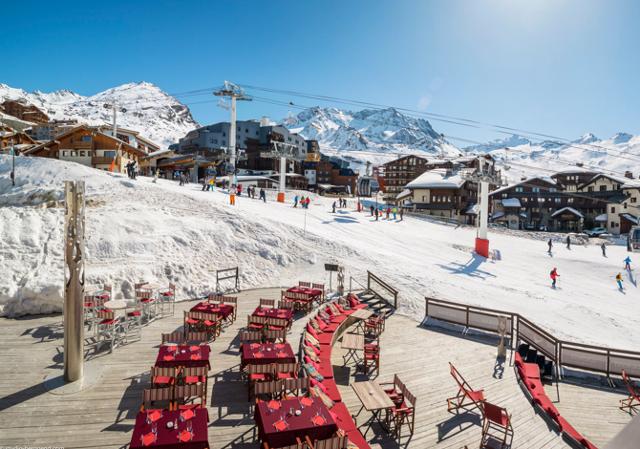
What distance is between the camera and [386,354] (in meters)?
12.5

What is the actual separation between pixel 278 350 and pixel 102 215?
16884mm

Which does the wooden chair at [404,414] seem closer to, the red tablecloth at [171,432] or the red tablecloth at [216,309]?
the red tablecloth at [171,432]

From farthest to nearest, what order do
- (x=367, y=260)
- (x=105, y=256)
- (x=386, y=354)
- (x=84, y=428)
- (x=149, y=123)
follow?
1. (x=149, y=123)
2. (x=367, y=260)
3. (x=105, y=256)
4. (x=386, y=354)
5. (x=84, y=428)

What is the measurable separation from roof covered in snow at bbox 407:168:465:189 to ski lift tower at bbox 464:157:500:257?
2584 cm

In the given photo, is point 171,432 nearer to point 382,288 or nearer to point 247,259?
point 382,288

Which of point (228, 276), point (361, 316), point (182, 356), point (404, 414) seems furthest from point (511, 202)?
point (182, 356)

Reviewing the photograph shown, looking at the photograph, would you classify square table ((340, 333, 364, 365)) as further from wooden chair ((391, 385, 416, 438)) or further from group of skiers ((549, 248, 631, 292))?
group of skiers ((549, 248, 631, 292))

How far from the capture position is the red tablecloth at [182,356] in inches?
360

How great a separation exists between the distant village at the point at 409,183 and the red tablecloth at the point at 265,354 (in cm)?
3286

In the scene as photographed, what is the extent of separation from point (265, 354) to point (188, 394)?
2.23 m

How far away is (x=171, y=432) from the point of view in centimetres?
649

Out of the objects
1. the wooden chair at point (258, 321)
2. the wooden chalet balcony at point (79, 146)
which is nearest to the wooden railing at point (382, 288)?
the wooden chair at point (258, 321)

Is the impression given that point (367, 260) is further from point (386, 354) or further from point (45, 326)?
point (45, 326)

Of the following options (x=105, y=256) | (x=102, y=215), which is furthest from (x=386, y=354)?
(x=102, y=215)
